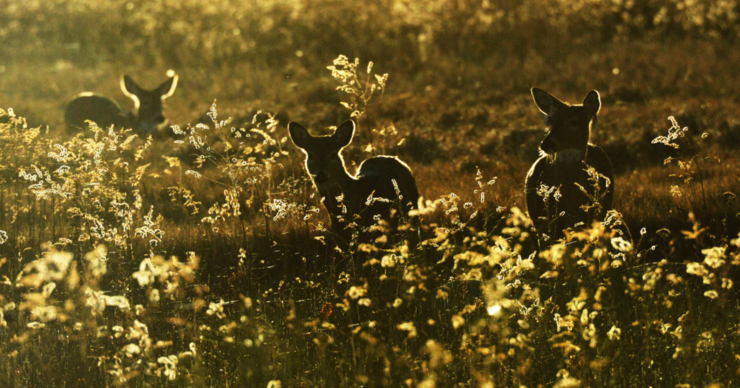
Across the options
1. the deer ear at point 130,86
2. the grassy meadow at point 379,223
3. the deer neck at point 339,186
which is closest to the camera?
the grassy meadow at point 379,223

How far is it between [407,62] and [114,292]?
14.7 metres

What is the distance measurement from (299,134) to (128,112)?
29.1 feet

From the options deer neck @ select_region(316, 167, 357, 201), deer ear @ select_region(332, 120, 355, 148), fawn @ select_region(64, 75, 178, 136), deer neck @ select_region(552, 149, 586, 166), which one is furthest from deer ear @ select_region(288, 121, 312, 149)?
fawn @ select_region(64, 75, 178, 136)

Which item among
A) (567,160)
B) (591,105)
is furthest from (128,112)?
(591,105)

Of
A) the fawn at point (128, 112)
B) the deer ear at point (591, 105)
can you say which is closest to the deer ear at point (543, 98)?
the deer ear at point (591, 105)

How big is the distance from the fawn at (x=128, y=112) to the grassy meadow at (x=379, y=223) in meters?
0.35

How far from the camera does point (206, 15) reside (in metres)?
29.7

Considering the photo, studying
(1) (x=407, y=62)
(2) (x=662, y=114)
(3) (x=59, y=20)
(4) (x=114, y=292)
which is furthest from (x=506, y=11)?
(4) (x=114, y=292)

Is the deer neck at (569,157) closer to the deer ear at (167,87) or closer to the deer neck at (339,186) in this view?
the deer neck at (339,186)

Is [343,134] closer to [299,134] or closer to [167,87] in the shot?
[299,134]

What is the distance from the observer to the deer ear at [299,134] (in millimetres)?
7312

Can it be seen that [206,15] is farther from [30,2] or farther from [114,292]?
[114,292]

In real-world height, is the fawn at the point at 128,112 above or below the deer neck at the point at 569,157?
below

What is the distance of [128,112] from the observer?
15.4 metres
